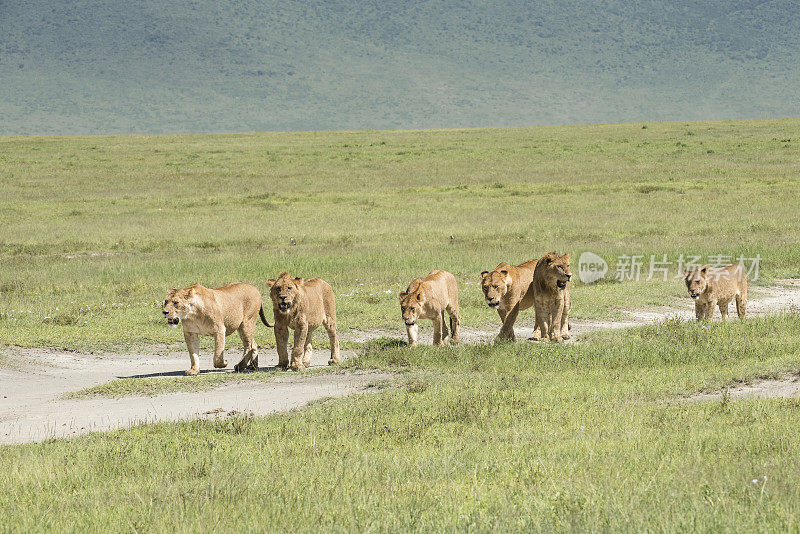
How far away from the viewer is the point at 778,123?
3836 inches

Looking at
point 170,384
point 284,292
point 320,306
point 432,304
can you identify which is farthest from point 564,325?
point 170,384

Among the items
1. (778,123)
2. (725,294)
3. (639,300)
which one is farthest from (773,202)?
(778,123)

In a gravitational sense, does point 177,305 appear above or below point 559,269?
below

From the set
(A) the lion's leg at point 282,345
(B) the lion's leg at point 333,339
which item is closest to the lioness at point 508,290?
(B) the lion's leg at point 333,339

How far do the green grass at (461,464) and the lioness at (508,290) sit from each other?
5.31 ft

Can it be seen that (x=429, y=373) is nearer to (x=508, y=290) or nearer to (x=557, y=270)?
(x=508, y=290)

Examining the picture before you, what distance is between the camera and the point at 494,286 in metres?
13.8

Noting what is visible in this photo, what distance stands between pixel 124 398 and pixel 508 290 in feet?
17.4

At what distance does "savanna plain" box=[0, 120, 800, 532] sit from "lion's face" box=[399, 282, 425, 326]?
46 cm

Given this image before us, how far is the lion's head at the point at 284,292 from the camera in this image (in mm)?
12930

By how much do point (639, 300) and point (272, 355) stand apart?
757 centimetres

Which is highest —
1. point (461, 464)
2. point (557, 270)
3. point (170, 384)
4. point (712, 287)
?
point (557, 270)

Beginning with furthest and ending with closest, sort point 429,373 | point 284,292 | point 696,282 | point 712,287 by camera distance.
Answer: point 712,287
point 696,282
point 284,292
point 429,373

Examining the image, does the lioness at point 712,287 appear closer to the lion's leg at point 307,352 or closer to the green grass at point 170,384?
the lion's leg at point 307,352
